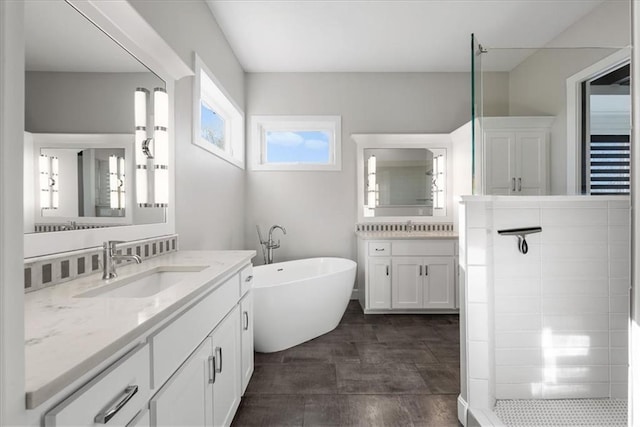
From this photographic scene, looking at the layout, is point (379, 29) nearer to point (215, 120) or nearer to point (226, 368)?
point (215, 120)

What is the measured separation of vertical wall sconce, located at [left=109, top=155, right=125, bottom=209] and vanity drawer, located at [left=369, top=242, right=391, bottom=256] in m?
2.63

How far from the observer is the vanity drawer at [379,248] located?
152 inches

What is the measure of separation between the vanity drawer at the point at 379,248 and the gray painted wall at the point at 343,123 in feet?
2.01

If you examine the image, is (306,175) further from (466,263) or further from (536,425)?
(536,425)

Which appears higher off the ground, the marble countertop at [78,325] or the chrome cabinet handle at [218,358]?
the marble countertop at [78,325]

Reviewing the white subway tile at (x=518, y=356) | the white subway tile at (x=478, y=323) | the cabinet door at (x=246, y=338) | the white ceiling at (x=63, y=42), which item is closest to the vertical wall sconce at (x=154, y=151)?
the white ceiling at (x=63, y=42)

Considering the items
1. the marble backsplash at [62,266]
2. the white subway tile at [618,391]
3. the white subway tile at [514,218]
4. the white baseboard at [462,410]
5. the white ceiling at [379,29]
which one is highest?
the white ceiling at [379,29]

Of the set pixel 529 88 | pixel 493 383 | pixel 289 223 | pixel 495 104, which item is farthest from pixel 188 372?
pixel 289 223

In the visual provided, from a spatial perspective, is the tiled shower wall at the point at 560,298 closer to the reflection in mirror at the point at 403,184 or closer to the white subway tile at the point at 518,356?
the white subway tile at the point at 518,356

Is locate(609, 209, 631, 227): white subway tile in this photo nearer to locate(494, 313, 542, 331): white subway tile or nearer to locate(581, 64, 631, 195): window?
locate(581, 64, 631, 195): window

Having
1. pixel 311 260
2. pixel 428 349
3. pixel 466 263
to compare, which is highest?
pixel 466 263

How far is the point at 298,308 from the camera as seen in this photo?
2.87 metres

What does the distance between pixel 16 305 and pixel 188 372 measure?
32.4 inches

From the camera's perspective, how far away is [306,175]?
447cm
